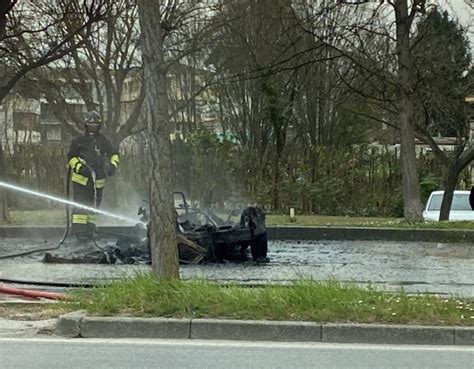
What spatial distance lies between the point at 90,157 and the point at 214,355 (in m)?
7.37

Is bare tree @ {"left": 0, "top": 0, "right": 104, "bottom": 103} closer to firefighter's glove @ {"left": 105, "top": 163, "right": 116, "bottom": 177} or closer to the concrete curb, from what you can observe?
firefighter's glove @ {"left": 105, "top": 163, "right": 116, "bottom": 177}

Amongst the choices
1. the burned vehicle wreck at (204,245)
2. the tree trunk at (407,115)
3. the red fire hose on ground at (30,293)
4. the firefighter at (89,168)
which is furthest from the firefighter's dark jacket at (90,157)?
the tree trunk at (407,115)

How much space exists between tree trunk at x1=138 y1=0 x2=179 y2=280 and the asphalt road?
1.51 meters

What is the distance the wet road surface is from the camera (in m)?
11.1

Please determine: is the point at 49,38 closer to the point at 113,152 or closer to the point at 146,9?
the point at 113,152

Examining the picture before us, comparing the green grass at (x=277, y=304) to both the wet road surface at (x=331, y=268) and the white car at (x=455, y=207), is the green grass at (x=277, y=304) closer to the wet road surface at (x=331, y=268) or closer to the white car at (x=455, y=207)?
the wet road surface at (x=331, y=268)

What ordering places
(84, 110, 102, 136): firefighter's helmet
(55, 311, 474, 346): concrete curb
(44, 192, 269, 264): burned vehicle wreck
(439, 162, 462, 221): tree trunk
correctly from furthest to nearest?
1. (439, 162, 462, 221): tree trunk
2. (84, 110, 102, 136): firefighter's helmet
3. (44, 192, 269, 264): burned vehicle wreck
4. (55, 311, 474, 346): concrete curb

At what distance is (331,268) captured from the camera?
12.6 metres


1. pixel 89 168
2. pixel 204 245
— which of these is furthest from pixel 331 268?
pixel 89 168

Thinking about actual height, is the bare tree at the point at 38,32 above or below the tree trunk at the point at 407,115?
above

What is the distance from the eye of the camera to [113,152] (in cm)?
1409

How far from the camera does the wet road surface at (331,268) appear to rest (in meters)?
11.1

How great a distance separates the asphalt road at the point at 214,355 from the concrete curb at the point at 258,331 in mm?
131

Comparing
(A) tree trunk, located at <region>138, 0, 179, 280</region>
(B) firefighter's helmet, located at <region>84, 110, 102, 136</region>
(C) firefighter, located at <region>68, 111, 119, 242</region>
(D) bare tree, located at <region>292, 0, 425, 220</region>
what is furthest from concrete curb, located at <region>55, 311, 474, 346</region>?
(D) bare tree, located at <region>292, 0, 425, 220</region>
